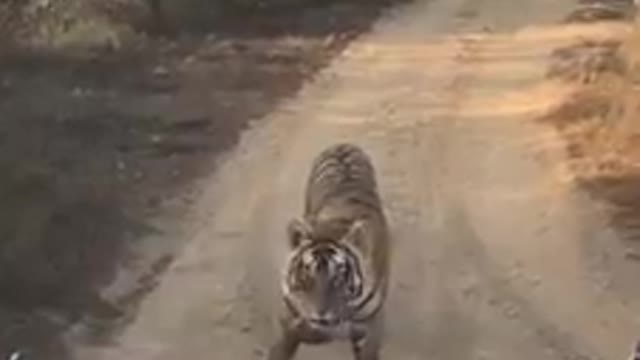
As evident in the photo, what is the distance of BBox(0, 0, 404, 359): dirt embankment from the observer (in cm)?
113

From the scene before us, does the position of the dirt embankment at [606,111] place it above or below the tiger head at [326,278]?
above

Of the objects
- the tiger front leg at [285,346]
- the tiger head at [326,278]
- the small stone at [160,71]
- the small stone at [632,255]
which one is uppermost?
the small stone at [160,71]

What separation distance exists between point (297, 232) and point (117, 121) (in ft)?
0.64

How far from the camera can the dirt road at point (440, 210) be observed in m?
1.09

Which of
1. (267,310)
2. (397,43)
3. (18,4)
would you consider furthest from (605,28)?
(18,4)

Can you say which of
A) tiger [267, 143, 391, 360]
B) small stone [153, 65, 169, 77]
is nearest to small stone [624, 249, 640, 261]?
tiger [267, 143, 391, 360]

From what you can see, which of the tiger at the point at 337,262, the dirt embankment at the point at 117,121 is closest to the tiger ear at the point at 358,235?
the tiger at the point at 337,262

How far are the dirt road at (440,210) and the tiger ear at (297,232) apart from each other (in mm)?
36

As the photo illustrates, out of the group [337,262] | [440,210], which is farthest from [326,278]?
[440,210]

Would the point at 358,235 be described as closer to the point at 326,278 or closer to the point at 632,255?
the point at 326,278

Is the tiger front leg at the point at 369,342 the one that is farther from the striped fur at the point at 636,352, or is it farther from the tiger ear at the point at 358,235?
the striped fur at the point at 636,352

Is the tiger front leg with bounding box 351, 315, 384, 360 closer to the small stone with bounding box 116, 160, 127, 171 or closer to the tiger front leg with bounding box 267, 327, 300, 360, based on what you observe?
the tiger front leg with bounding box 267, 327, 300, 360

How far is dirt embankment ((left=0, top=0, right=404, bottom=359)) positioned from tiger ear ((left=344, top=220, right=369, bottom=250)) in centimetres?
14

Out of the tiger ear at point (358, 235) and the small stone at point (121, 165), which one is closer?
the tiger ear at point (358, 235)
